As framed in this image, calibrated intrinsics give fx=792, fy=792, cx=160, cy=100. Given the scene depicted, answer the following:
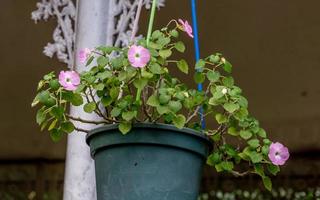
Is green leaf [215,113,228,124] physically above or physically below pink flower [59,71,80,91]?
below

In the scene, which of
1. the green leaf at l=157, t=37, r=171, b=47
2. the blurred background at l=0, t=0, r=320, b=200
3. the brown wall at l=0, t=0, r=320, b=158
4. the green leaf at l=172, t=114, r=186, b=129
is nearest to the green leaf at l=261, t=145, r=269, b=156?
the green leaf at l=172, t=114, r=186, b=129

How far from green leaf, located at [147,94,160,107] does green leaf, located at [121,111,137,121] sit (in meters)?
0.04

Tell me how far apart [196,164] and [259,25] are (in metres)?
3.58

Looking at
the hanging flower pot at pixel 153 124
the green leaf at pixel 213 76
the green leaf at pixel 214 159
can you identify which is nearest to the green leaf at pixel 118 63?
the hanging flower pot at pixel 153 124

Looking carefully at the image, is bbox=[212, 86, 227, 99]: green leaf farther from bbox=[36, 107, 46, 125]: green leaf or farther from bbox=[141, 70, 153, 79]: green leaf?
bbox=[36, 107, 46, 125]: green leaf

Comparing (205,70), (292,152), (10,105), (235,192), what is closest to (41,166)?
(10,105)

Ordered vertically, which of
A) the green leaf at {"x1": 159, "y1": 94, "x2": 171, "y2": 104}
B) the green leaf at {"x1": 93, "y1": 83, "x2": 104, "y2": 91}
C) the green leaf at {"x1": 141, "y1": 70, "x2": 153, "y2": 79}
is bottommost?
the green leaf at {"x1": 159, "y1": 94, "x2": 171, "y2": 104}

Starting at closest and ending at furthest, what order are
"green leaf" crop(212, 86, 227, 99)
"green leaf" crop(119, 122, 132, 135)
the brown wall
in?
"green leaf" crop(119, 122, 132, 135) < "green leaf" crop(212, 86, 227, 99) < the brown wall

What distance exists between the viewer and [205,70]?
1931 millimetres

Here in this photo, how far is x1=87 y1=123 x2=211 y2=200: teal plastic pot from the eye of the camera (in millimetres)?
1753

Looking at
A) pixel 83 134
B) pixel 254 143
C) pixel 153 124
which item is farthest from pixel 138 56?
pixel 83 134

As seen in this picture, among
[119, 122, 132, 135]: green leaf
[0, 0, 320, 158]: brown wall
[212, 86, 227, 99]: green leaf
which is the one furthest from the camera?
[0, 0, 320, 158]: brown wall

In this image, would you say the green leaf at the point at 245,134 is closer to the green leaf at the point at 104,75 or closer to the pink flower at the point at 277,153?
the pink flower at the point at 277,153

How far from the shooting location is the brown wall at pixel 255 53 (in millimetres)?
5207
